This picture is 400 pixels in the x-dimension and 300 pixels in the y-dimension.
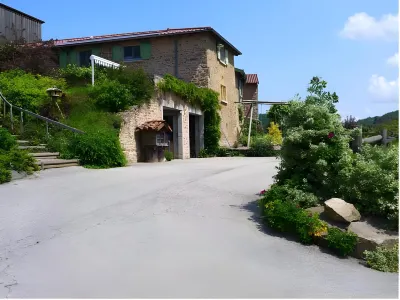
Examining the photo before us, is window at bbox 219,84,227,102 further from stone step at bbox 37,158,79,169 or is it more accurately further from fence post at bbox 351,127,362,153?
fence post at bbox 351,127,362,153

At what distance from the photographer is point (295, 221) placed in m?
5.96

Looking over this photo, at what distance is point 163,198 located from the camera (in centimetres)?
765

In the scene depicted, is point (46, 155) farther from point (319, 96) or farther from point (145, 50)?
point (145, 50)

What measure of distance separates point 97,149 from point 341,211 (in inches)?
310

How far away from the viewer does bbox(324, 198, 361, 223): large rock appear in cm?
599

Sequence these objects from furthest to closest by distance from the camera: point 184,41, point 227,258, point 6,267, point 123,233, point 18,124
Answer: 1. point 184,41
2. point 18,124
3. point 123,233
4. point 227,258
5. point 6,267

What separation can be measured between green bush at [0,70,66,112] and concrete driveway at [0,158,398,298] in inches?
282

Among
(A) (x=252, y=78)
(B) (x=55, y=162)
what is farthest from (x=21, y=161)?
(A) (x=252, y=78)

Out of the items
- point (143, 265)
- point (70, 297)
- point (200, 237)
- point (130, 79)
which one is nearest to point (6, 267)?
point (70, 297)

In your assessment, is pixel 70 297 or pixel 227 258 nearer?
pixel 70 297

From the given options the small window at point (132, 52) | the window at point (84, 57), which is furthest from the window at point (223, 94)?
the window at point (84, 57)

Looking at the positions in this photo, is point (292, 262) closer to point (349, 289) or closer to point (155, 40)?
point (349, 289)

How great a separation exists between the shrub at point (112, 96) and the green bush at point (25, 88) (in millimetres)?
1835

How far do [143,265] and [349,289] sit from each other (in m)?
2.26
